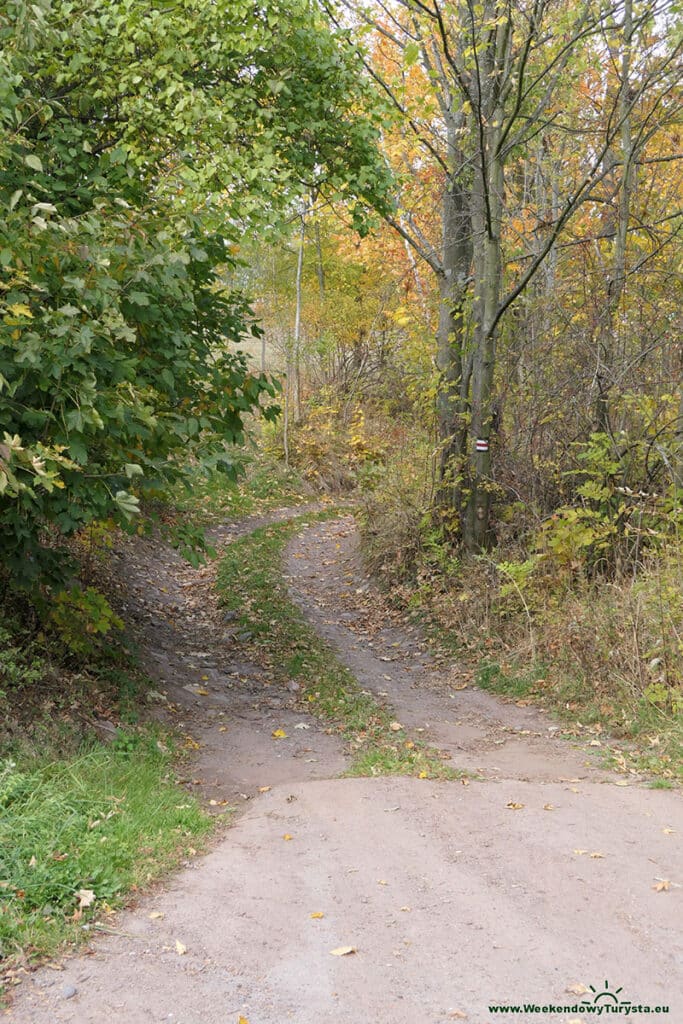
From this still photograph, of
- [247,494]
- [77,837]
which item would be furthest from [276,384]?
[247,494]

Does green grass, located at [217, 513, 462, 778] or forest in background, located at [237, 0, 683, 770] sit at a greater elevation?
forest in background, located at [237, 0, 683, 770]

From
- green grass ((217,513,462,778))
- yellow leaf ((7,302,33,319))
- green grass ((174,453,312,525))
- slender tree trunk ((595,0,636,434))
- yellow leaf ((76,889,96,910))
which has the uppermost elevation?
slender tree trunk ((595,0,636,434))

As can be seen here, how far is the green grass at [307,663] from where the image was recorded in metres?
7.29

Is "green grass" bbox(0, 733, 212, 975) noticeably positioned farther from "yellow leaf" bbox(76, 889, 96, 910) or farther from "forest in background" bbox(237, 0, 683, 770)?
"forest in background" bbox(237, 0, 683, 770)

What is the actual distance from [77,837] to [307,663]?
5.53 metres

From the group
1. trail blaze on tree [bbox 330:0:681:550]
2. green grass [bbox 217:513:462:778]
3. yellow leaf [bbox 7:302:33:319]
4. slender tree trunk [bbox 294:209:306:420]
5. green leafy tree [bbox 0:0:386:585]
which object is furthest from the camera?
slender tree trunk [bbox 294:209:306:420]

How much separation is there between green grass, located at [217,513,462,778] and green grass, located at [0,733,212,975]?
1937 millimetres

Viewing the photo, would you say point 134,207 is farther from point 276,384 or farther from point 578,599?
point 578,599

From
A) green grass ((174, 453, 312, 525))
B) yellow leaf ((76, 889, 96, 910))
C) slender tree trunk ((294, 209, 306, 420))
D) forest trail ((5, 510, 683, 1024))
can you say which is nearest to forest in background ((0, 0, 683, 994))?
yellow leaf ((76, 889, 96, 910))

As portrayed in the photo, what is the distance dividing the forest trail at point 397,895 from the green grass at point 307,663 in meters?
0.28

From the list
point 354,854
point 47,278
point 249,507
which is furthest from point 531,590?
point 249,507

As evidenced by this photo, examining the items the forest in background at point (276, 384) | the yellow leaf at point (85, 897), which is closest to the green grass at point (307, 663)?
the forest in background at point (276, 384)

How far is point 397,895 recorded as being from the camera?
15.2ft

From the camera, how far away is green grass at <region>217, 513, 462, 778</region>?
23.9 ft
